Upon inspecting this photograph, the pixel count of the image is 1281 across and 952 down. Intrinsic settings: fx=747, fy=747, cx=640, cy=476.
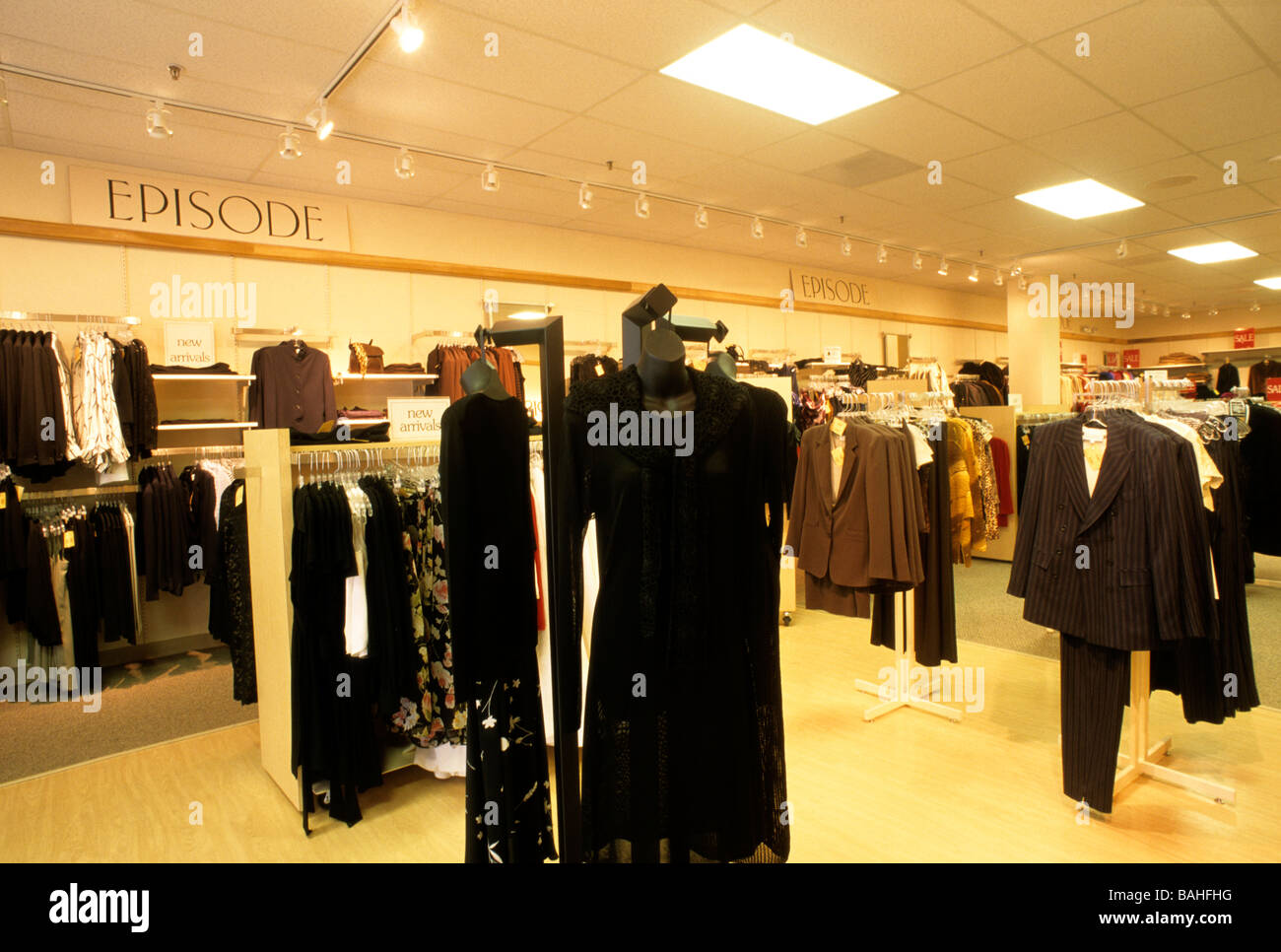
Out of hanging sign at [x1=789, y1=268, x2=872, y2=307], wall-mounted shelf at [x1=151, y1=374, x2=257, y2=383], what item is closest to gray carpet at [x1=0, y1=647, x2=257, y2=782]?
wall-mounted shelf at [x1=151, y1=374, x2=257, y2=383]

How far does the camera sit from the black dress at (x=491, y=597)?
1770 mm

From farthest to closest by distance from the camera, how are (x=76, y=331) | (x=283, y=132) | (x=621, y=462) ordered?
(x=76, y=331)
(x=283, y=132)
(x=621, y=462)

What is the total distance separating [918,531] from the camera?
142 inches

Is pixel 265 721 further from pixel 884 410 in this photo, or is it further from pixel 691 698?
pixel 884 410

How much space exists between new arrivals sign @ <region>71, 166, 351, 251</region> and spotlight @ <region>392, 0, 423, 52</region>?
10.1 feet

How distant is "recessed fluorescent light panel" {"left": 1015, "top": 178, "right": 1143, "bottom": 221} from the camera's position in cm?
632

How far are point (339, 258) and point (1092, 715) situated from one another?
5.87m

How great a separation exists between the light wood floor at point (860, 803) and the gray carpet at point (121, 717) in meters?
0.19

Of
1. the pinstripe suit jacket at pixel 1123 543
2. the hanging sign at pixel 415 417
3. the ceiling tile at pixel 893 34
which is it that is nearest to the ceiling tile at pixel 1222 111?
the ceiling tile at pixel 893 34

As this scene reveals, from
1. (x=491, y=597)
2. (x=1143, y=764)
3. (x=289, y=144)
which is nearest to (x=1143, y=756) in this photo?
(x=1143, y=764)

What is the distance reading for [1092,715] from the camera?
2770 mm

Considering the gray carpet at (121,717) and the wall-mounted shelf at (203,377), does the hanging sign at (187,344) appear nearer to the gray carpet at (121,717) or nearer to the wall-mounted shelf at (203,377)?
the wall-mounted shelf at (203,377)
